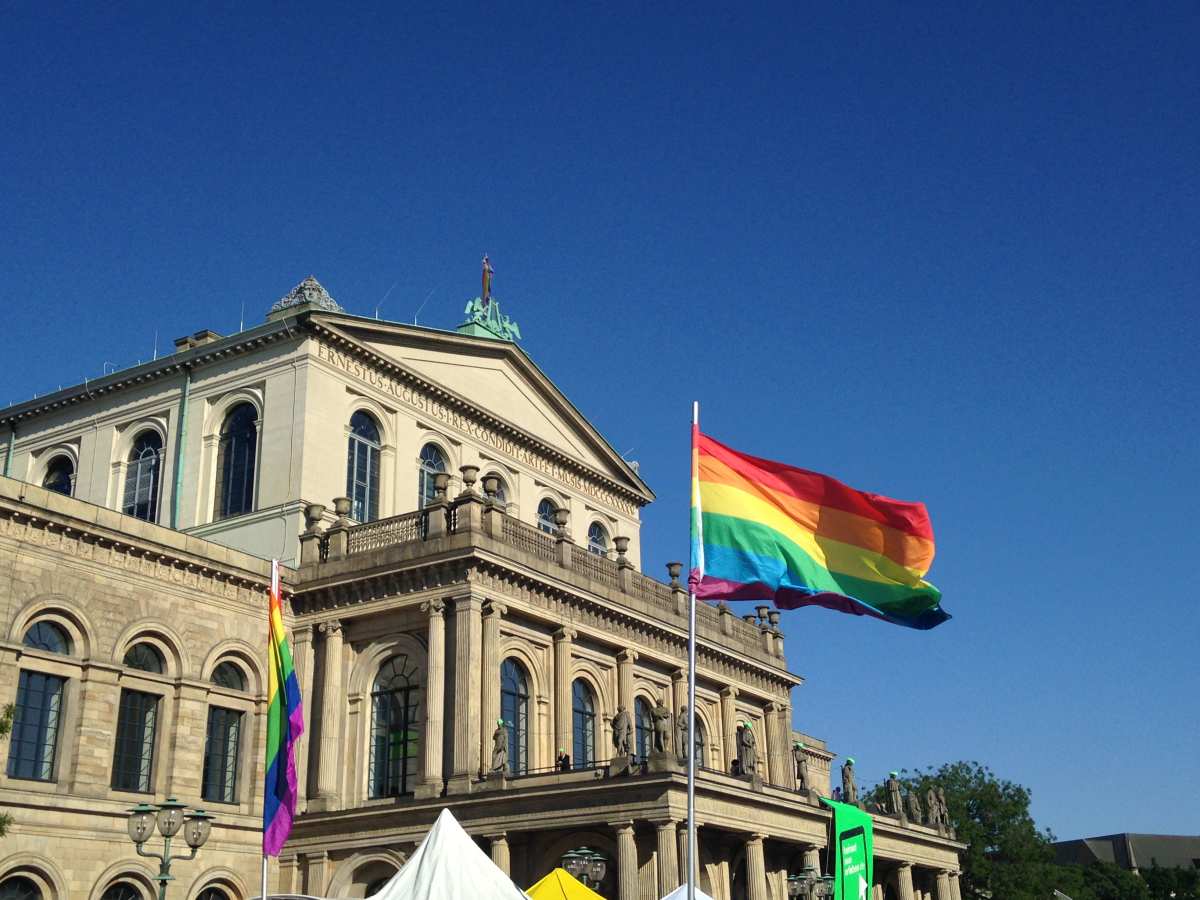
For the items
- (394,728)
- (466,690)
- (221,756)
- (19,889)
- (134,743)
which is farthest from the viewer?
(394,728)

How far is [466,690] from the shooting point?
32188mm

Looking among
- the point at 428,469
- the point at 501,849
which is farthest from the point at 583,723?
the point at 428,469

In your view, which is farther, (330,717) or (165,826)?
(330,717)

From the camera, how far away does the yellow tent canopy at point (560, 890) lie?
22234 mm

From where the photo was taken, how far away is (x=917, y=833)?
150 feet

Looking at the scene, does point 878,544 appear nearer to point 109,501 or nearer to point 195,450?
point 195,450

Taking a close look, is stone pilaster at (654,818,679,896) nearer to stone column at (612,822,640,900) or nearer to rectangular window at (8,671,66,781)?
stone column at (612,822,640,900)

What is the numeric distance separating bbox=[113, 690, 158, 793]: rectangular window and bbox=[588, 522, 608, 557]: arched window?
1977 centimetres

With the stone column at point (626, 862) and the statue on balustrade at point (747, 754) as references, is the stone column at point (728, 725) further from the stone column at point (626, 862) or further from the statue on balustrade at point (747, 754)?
the stone column at point (626, 862)

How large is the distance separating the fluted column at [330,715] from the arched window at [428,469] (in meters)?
6.80

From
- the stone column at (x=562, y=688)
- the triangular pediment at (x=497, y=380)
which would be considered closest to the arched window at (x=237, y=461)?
the triangular pediment at (x=497, y=380)

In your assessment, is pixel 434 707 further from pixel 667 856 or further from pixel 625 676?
pixel 625 676

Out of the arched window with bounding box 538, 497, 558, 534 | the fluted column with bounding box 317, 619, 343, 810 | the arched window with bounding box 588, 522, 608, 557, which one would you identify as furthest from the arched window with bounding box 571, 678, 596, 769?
the arched window with bounding box 588, 522, 608, 557

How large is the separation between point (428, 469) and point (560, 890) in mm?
21110
